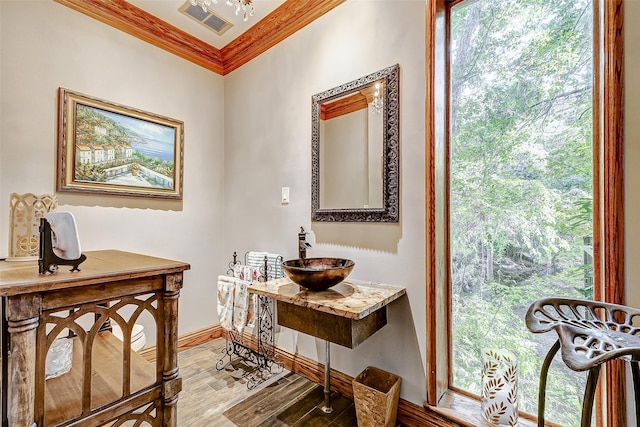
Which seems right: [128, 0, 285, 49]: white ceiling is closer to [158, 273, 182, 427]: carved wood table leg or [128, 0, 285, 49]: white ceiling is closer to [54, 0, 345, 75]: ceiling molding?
[54, 0, 345, 75]: ceiling molding

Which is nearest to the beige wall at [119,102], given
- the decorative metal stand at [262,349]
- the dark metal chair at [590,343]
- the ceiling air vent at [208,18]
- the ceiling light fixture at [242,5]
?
the ceiling air vent at [208,18]

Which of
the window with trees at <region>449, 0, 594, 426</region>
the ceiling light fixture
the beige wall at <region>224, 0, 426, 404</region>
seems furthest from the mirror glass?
the ceiling light fixture

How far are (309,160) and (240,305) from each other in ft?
3.90

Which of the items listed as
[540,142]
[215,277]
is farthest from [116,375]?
[540,142]

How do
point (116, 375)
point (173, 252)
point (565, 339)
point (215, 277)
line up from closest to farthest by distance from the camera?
point (565, 339), point (116, 375), point (173, 252), point (215, 277)

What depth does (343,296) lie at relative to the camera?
4.71ft

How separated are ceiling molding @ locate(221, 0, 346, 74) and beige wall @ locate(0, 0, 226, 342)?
0.31m

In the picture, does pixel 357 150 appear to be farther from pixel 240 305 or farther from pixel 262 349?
pixel 262 349

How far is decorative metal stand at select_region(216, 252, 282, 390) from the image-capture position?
206 cm

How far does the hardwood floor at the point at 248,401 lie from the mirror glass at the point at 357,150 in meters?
1.18

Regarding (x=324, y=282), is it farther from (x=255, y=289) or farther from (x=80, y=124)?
(x=80, y=124)

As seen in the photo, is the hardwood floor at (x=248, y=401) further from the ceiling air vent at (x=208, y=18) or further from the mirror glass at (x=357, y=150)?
the ceiling air vent at (x=208, y=18)

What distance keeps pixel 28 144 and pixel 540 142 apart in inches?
117

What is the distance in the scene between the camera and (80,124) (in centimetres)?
192
